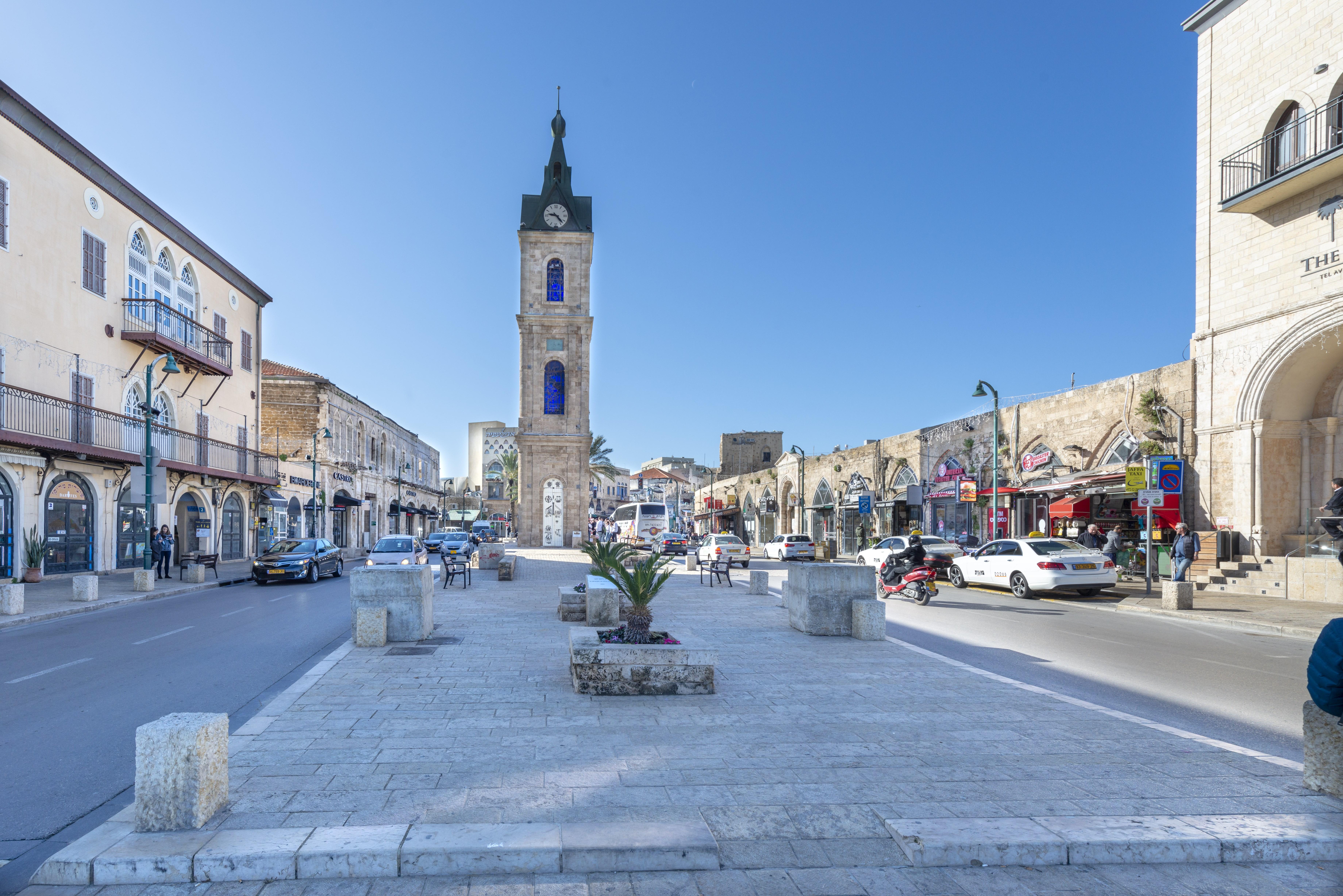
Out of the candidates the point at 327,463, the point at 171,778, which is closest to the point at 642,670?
the point at 171,778

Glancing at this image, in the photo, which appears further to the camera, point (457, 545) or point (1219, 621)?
point (457, 545)

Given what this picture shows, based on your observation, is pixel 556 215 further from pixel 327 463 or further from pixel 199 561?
pixel 199 561

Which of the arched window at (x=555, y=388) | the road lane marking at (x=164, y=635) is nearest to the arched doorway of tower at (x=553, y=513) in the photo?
the arched window at (x=555, y=388)

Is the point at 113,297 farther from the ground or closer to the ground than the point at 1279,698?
farther from the ground

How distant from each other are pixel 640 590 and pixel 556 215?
1939 inches

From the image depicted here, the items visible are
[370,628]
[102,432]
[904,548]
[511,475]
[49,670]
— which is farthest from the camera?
[511,475]

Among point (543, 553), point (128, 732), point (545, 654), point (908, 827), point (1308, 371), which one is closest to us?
point (908, 827)

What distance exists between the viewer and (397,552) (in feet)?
74.3

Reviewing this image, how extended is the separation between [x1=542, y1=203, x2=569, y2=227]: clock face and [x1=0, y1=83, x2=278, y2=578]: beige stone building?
23421 mm

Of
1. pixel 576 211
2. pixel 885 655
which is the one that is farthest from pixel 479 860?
pixel 576 211

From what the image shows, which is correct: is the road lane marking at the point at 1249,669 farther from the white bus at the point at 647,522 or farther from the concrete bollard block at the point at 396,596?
the white bus at the point at 647,522

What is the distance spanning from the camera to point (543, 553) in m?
42.7

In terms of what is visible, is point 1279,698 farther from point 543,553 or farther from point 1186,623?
point 543,553

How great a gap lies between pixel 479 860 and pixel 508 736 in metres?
2.19
